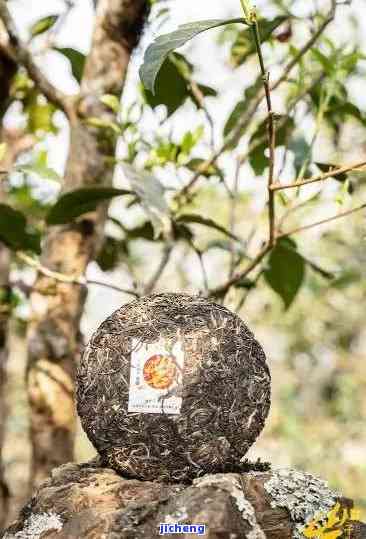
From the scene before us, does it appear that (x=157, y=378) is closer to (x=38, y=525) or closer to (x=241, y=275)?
(x=38, y=525)

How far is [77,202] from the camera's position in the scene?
1256mm

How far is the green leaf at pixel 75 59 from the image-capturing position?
1.56 meters

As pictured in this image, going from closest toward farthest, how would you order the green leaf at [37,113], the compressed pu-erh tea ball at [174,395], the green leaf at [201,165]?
the compressed pu-erh tea ball at [174,395] → the green leaf at [201,165] → the green leaf at [37,113]

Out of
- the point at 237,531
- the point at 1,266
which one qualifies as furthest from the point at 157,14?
the point at 237,531

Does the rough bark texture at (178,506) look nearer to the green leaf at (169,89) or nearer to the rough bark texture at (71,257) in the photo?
the rough bark texture at (71,257)

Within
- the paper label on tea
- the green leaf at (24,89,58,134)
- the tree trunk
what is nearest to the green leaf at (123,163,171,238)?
the paper label on tea

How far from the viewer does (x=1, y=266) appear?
Answer: 5.95 ft

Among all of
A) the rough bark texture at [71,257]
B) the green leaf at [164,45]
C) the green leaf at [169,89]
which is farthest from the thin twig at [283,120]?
the green leaf at [164,45]

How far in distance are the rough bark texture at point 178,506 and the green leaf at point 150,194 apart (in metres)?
0.41

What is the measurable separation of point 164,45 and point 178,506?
495 millimetres

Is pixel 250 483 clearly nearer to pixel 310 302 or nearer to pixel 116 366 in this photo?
pixel 116 366

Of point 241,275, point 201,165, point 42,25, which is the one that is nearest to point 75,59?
→ point 42,25

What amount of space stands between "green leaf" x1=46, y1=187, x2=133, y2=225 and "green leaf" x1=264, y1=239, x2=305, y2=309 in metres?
0.38

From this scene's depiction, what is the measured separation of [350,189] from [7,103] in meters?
0.73
